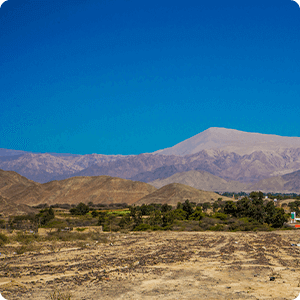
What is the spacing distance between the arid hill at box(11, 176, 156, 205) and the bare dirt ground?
104718mm

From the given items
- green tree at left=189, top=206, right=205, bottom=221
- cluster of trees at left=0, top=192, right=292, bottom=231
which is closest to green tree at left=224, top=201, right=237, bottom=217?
cluster of trees at left=0, top=192, right=292, bottom=231

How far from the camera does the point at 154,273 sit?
59.0 feet

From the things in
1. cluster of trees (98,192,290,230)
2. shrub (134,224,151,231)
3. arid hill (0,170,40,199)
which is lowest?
shrub (134,224,151,231)

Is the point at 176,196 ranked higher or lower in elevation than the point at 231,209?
higher

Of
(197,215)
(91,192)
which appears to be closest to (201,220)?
(197,215)

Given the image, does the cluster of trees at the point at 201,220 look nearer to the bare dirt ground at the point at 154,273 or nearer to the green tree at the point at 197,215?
the green tree at the point at 197,215

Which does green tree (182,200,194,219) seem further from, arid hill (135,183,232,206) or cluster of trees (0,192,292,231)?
arid hill (135,183,232,206)

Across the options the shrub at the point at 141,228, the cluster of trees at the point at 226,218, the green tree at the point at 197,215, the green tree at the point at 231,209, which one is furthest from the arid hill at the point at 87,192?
the shrub at the point at 141,228

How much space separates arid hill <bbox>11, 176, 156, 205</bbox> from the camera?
132 metres

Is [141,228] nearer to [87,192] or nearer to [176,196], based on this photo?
[176,196]

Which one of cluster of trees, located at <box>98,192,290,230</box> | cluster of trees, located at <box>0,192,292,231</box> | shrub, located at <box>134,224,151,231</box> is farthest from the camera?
cluster of trees, located at <box>98,192,290,230</box>

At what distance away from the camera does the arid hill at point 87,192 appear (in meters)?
132

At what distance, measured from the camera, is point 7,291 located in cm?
1432

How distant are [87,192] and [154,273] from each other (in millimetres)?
130047
